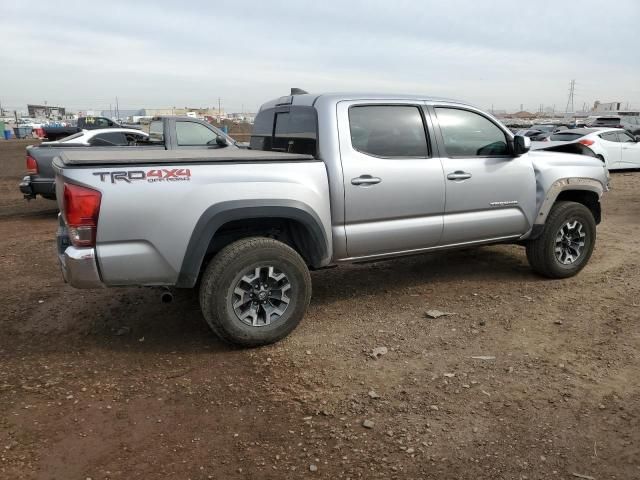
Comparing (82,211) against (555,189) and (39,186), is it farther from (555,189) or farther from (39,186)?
(39,186)

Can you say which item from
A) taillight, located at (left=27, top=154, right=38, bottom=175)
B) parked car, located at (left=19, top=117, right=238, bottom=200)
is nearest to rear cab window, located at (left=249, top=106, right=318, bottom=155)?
parked car, located at (left=19, top=117, right=238, bottom=200)

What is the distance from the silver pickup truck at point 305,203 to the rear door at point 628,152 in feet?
36.0

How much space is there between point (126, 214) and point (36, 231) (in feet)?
18.8

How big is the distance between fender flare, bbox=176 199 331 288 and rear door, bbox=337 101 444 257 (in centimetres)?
42

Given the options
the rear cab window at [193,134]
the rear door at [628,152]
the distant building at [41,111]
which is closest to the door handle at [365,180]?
the rear cab window at [193,134]

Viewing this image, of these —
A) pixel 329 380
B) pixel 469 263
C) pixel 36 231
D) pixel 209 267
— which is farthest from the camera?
pixel 36 231

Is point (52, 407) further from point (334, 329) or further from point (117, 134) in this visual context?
point (117, 134)

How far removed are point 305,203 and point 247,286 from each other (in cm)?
76

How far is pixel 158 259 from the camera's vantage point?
3574 millimetres

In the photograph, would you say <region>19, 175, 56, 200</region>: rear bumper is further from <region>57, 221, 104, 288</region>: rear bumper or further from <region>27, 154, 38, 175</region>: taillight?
<region>57, 221, 104, 288</region>: rear bumper

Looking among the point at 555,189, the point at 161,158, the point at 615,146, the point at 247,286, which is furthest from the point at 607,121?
the point at 161,158

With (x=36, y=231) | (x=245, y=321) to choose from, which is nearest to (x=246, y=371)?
(x=245, y=321)

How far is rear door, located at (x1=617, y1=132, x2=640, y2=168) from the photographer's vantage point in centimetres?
1492

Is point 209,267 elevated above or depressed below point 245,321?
above
